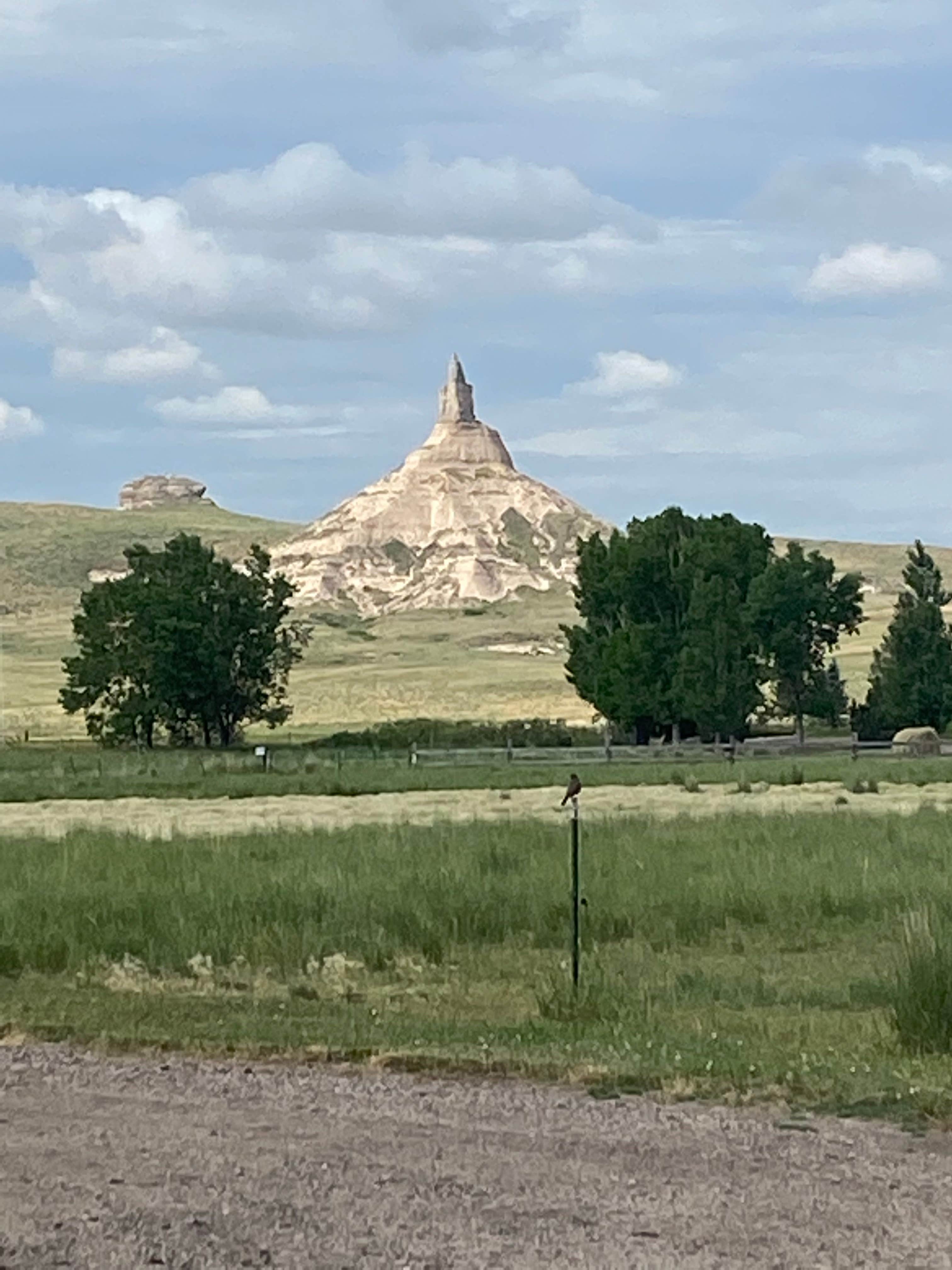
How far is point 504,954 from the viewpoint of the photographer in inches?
646

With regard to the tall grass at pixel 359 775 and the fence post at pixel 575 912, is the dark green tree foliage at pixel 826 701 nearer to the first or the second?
the tall grass at pixel 359 775

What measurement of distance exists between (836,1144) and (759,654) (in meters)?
58.3

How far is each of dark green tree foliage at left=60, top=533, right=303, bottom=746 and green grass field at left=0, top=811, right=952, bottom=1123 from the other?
38.7 meters

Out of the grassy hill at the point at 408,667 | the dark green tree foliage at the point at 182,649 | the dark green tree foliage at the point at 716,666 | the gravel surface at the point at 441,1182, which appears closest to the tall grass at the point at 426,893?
the gravel surface at the point at 441,1182

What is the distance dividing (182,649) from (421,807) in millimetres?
28235

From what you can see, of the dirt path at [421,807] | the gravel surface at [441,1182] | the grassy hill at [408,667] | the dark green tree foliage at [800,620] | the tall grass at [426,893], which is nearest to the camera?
the gravel surface at [441,1182]

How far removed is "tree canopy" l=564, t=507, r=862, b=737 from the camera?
6194cm

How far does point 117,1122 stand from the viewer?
335 inches

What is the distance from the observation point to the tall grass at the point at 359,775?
4322 centimetres

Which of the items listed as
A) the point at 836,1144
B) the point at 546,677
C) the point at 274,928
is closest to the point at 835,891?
the point at 274,928

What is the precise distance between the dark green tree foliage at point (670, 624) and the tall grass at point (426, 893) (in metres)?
36.2

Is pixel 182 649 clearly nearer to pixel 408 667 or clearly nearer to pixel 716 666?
pixel 716 666

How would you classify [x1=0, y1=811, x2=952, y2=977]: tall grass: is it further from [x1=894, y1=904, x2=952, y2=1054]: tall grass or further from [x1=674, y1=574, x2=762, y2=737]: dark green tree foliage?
[x1=674, y1=574, x2=762, y2=737]: dark green tree foliage

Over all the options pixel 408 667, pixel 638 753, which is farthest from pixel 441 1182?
pixel 408 667
